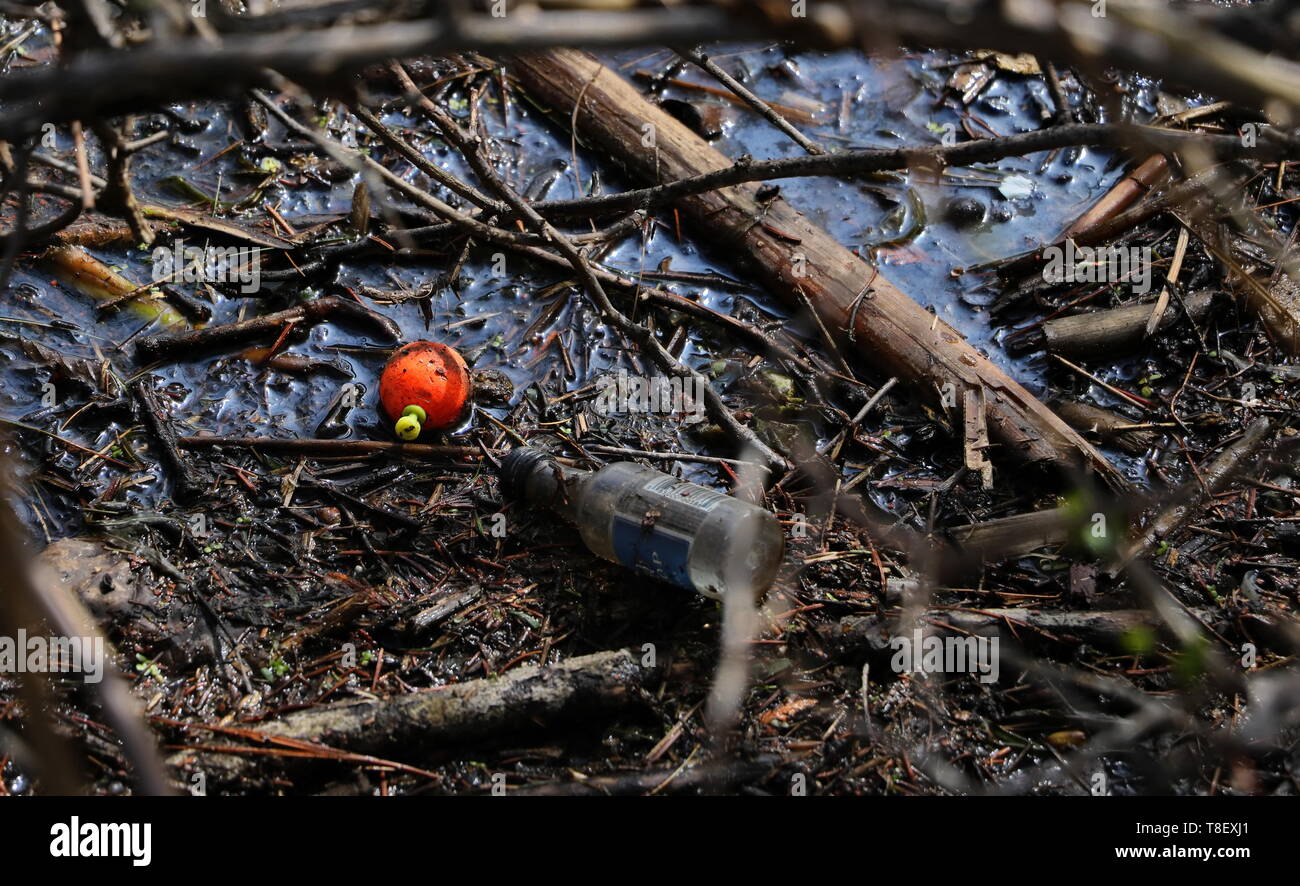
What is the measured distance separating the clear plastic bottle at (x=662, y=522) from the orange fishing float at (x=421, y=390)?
40cm

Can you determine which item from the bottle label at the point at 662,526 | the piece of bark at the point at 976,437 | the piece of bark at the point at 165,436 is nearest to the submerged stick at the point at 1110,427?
the piece of bark at the point at 976,437

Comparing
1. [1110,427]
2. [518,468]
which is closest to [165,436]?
[518,468]

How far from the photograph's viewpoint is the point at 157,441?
3.55 metres

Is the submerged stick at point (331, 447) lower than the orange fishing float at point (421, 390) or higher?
lower

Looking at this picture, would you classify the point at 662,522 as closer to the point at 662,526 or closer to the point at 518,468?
the point at 662,526

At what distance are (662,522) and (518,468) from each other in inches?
26.3

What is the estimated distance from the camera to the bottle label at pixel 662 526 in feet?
9.78

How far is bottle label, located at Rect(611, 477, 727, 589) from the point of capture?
2980mm

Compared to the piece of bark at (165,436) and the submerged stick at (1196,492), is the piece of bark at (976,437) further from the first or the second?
the piece of bark at (165,436)

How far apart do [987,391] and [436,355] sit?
226 centimetres

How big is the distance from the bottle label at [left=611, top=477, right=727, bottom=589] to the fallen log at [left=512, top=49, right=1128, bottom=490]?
1366 millimetres
